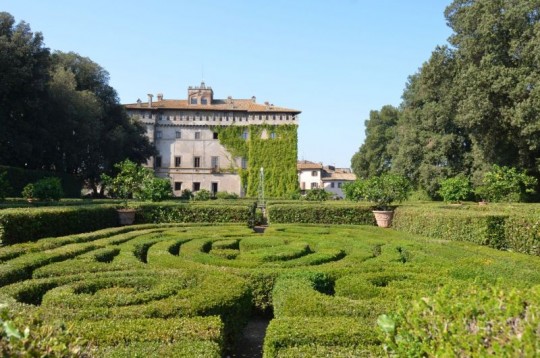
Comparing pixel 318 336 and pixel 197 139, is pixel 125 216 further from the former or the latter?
pixel 197 139

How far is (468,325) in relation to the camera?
2.47m

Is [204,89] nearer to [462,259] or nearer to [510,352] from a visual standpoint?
[462,259]

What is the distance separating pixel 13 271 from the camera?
6.66 metres

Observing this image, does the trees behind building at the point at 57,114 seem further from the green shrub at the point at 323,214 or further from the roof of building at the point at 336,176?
the roof of building at the point at 336,176

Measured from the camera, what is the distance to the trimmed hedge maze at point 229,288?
3830 millimetres

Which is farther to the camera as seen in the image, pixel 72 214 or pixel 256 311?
pixel 72 214

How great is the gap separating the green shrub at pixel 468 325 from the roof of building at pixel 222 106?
45262 mm

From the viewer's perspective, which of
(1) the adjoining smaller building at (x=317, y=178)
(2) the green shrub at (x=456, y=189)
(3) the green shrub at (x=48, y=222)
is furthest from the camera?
(1) the adjoining smaller building at (x=317, y=178)

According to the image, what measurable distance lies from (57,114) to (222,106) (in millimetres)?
21016

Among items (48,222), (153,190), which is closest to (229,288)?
(48,222)

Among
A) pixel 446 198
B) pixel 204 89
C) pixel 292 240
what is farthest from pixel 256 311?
pixel 204 89

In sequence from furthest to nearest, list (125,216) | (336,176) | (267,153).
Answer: (336,176) → (267,153) → (125,216)

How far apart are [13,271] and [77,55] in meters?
36.9

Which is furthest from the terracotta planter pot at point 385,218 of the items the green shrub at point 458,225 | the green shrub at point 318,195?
the green shrub at point 318,195
